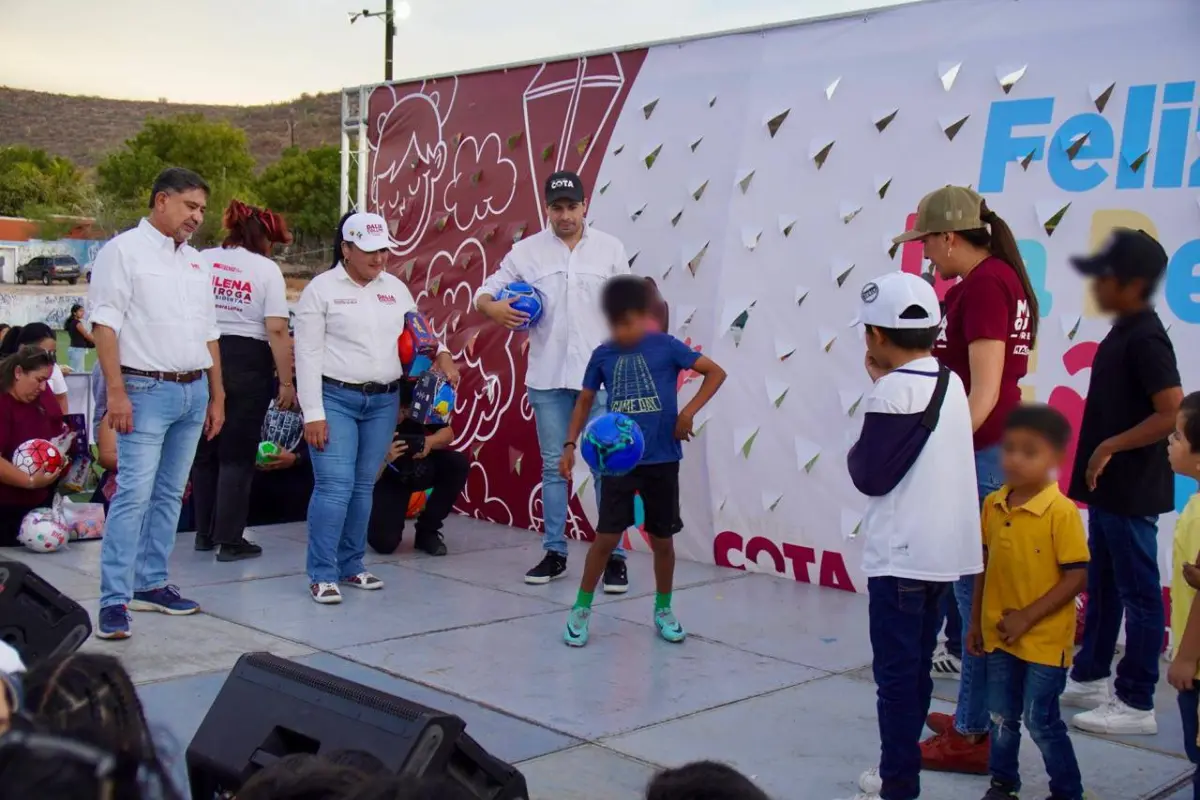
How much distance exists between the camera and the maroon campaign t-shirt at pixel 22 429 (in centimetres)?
694

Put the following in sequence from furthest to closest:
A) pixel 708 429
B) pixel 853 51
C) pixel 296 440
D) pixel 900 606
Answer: pixel 296 440 → pixel 708 429 → pixel 853 51 → pixel 900 606

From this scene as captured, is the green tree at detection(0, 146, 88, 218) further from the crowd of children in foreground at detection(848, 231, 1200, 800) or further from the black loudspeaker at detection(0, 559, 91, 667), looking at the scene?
the crowd of children in foreground at detection(848, 231, 1200, 800)

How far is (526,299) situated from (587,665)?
2082mm

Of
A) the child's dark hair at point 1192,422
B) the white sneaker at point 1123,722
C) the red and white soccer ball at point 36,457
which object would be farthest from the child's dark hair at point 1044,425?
the red and white soccer ball at point 36,457

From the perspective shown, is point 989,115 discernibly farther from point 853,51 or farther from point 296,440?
point 296,440

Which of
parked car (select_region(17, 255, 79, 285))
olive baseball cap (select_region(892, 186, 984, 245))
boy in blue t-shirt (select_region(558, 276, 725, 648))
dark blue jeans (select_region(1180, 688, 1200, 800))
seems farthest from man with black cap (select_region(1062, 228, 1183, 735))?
parked car (select_region(17, 255, 79, 285))

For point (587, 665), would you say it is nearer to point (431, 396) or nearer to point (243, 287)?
point (431, 396)

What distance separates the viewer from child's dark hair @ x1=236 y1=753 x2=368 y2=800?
175cm

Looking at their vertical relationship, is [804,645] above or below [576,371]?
below

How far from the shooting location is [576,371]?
252 inches

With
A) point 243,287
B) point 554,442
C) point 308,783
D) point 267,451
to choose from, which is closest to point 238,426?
point 267,451

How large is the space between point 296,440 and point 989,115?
4.28m

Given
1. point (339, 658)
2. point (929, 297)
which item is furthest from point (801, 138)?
point (339, 658)

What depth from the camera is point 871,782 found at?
3709 mm
